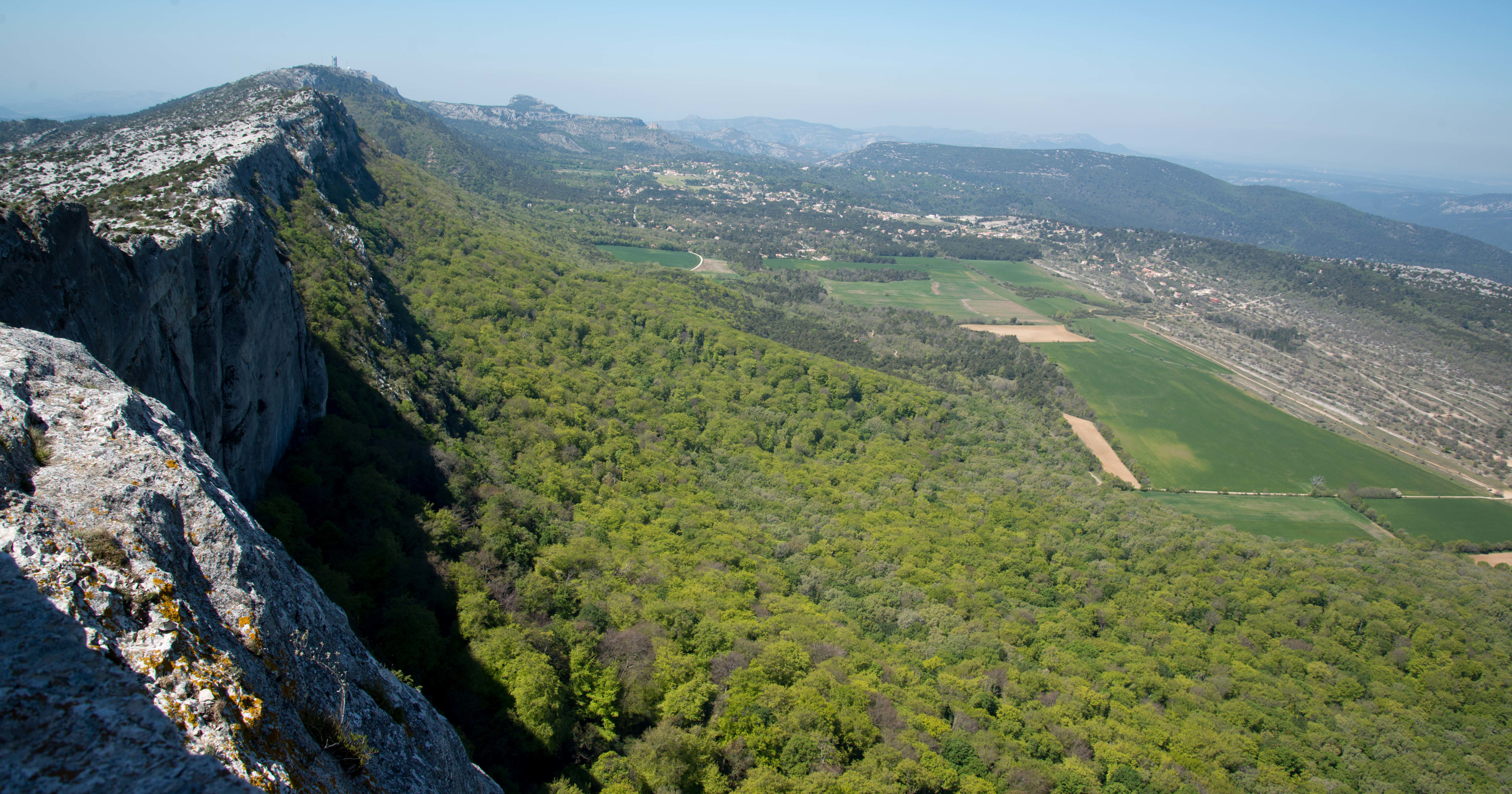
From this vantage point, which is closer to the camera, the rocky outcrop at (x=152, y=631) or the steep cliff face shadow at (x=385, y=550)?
the rocky outcrop at (x=152, y=631)

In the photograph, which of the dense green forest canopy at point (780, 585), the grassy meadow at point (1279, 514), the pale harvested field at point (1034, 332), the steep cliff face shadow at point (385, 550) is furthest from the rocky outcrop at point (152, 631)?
the pale harvested field at point (1034, 332)

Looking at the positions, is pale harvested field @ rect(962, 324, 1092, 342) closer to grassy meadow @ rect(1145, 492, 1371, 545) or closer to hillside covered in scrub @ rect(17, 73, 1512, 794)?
hillside covered in scrub @ rect(17, 73, 1512, 794)

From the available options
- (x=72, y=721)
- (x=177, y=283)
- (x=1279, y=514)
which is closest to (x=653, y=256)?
(x=1279, y=514)

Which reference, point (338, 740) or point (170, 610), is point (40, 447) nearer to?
point (170, 610)

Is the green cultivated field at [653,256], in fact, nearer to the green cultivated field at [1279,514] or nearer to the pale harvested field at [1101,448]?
the pale harvested field at [1101,448]

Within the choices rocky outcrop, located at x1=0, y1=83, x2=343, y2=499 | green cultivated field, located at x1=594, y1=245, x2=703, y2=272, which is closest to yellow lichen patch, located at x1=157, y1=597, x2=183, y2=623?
rocky outcrop, located at x1=0, y1=83, x2=343, y2=499

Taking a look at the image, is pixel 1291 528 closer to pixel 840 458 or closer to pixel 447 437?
pixel 840 458
